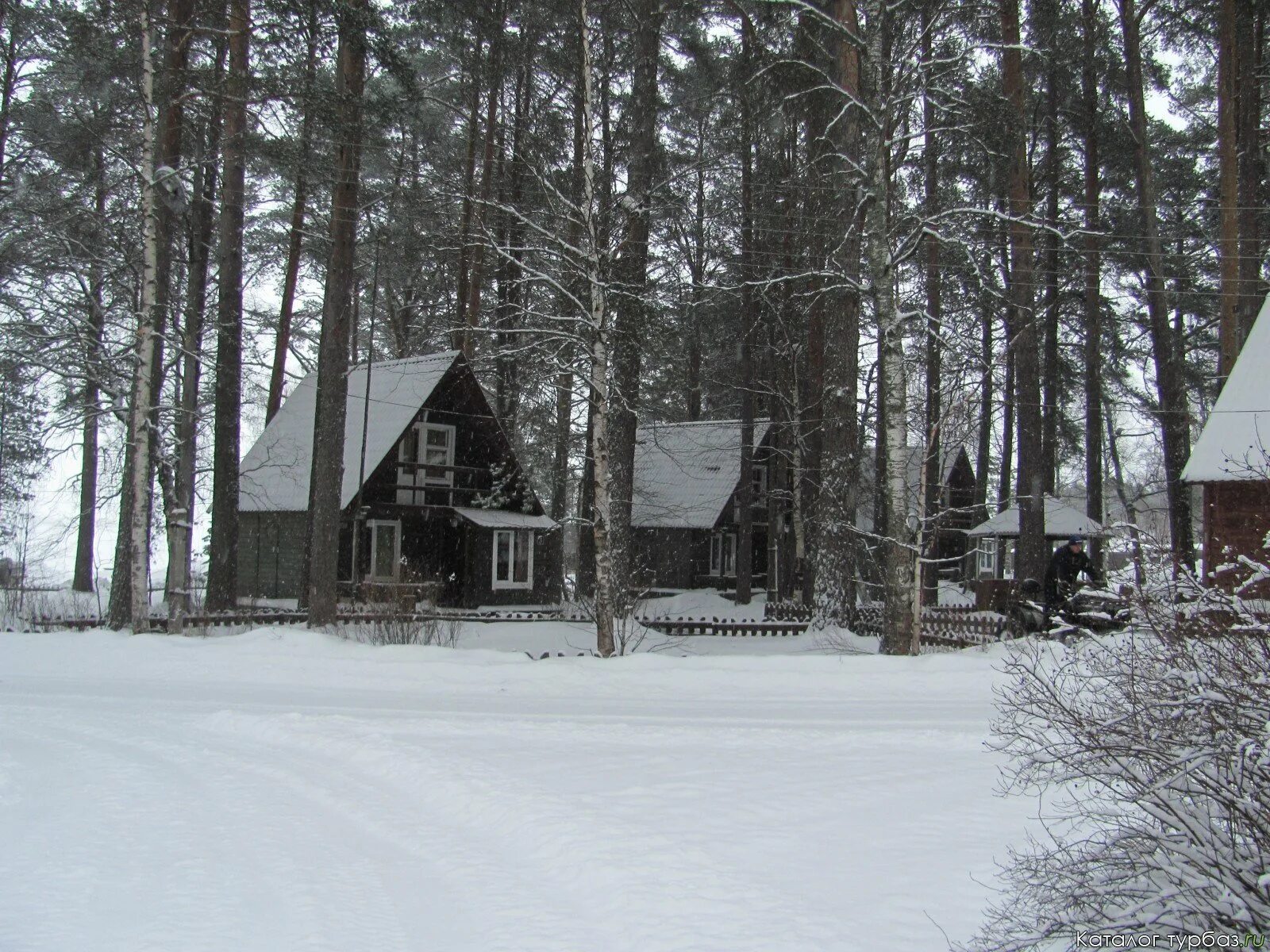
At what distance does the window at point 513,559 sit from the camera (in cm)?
3070

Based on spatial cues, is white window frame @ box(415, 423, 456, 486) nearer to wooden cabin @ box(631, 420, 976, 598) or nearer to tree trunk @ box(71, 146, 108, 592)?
wooden cabin @ box(631, 420, 976, 598)

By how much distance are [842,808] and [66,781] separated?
19.8 feet

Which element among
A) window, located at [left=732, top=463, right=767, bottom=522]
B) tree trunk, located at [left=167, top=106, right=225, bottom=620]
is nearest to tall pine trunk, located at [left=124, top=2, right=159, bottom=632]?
tree trunk, located at [left=167, top=106, right=225, bottom=620]

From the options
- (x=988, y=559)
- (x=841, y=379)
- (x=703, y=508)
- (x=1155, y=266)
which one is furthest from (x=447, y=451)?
(x=988, y=559)

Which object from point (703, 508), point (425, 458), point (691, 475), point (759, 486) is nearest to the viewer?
point (425, 458)

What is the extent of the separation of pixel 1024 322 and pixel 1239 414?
16.2 ft

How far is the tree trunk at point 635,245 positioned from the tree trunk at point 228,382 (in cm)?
793

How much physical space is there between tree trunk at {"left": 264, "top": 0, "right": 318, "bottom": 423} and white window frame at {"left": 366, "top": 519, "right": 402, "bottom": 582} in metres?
5.61

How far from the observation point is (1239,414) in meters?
17.0

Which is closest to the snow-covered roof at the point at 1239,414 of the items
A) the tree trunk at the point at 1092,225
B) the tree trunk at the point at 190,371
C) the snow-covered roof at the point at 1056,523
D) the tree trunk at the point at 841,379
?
the tree trunk at the point at 841,379

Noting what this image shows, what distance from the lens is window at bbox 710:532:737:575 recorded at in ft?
123

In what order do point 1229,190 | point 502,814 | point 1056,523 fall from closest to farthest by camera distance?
point 502,814
point 1229,190
point 1056,523

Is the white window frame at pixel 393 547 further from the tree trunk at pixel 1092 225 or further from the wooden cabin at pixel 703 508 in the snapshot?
the tree trunk at pixel 1092 225

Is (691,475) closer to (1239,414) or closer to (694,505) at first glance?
(694,505)
